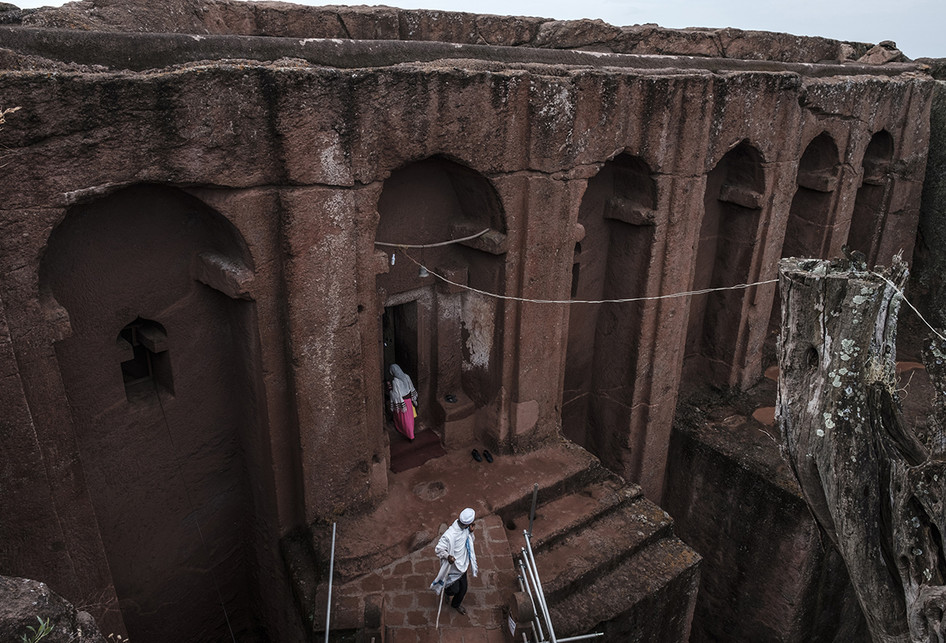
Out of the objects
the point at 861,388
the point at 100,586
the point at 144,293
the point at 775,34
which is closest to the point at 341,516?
the point at 100,586

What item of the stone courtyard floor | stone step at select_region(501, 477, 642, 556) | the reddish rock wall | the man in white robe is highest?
the man in white robe

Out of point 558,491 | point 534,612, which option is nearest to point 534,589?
point 534,612

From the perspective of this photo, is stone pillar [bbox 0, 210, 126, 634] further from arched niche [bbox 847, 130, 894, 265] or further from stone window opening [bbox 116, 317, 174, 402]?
arched niche [bbox 847, 130, 894, 265]

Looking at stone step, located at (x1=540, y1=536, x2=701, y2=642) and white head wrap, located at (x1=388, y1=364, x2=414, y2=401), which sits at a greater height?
white head wrap, located at (x1=388, y1=364, x2=414, y2=401)

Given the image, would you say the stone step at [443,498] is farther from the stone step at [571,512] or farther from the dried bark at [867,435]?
the dried bark at [867,435]

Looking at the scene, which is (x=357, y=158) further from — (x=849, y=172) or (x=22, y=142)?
(x=849, y=172)

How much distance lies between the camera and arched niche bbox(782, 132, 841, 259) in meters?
11.1

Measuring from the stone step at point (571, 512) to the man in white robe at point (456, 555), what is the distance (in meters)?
1.15

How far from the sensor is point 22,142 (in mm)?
4500

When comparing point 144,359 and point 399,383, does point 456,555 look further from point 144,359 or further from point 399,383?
point 144,359

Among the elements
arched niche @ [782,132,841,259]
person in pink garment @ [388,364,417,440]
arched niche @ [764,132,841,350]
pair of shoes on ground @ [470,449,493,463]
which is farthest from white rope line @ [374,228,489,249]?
arched niche @ [782,132,841,259]

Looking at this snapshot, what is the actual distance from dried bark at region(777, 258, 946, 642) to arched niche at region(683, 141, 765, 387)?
5.39 m

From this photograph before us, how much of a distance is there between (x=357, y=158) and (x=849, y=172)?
889 cm

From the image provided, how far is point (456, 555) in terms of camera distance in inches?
230
